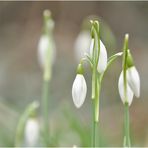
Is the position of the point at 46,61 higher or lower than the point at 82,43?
lower

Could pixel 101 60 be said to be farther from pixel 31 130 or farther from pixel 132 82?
pixel 31 130

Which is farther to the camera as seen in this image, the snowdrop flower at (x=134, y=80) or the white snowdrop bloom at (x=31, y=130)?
the white snowdrop bloom at (x=31, y=130)

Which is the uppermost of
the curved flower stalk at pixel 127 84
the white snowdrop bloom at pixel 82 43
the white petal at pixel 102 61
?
the white snowdrop bloom at pixel 82 43

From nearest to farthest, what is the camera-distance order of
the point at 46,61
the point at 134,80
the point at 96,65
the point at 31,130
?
the point at 96,65
the point at 134,80
the point at 31,130
the point at 46,61

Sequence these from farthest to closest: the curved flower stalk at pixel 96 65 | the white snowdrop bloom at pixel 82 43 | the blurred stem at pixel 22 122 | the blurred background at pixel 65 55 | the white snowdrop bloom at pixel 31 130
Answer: the blurred background at pixel 65 55 < the white snowdrop bloom at pixel 82 43 < the white snowdrop bloom at pixel 31 130 < the blurred stem at pixel 22 122 < the curved flower stalk at pixel 96 65

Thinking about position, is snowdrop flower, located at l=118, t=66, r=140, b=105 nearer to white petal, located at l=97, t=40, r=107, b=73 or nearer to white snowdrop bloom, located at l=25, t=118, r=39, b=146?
white petal, located at l=97, t=40, r=107, b=73

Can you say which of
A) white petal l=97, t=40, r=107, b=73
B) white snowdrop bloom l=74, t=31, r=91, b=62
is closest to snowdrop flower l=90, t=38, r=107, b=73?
white petal l=97, t=40, r=107, b=73

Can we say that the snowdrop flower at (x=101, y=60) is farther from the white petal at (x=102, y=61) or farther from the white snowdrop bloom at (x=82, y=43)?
the white snowdrop bloom at (x=82, y=43)

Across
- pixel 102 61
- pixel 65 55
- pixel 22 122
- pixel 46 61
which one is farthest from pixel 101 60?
pixel 65 55

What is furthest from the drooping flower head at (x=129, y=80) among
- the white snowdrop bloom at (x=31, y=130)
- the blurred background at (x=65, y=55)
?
the blurred background at (x=65, y=55)

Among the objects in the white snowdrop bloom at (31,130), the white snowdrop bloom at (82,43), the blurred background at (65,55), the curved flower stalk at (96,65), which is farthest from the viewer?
the blurred background at (65,55)
